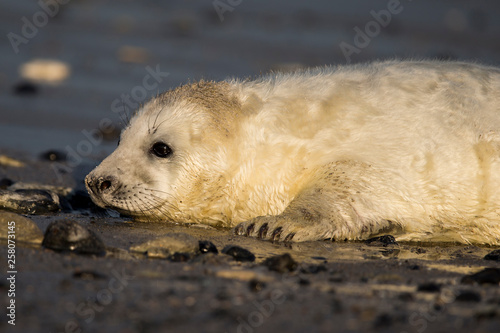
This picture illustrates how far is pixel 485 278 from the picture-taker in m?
3.64

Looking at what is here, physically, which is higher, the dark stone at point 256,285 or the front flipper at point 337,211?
the front flipper at point 337,211

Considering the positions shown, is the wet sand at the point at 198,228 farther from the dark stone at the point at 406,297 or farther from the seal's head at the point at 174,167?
the seal's head at the point at 174,167

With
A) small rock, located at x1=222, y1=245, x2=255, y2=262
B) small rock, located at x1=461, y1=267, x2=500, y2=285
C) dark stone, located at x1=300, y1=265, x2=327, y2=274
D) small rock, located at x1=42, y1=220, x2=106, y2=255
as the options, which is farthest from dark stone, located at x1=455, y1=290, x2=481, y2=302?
small rock, located at x1=42, y1=220, x2=106, y2=255

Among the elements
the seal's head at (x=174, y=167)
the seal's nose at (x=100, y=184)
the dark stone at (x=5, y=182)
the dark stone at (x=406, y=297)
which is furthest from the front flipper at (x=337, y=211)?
the dark stone at (x=5, y=182)

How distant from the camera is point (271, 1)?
1516 centimetres

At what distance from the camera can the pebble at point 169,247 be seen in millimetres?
4043

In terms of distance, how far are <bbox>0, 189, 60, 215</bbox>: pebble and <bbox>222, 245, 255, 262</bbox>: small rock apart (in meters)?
1.81

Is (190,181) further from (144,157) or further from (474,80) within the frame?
(474,80)

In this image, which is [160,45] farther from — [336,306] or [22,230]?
[336,306]

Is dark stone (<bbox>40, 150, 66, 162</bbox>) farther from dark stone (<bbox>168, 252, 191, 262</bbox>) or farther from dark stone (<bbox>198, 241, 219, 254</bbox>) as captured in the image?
dark stone (<bbox>168, 252, 191, 262</bbox>)

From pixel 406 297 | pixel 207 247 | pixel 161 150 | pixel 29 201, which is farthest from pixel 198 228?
pixel 406 297

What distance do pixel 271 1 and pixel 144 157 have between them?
10.7 m

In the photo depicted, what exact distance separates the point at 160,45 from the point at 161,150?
7576mm

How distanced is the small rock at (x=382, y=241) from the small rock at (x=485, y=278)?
1.10 metres
